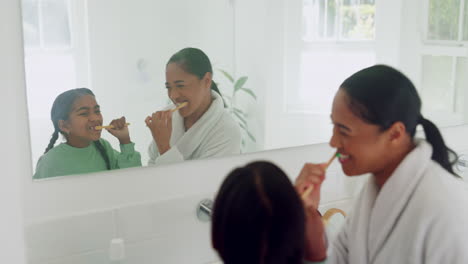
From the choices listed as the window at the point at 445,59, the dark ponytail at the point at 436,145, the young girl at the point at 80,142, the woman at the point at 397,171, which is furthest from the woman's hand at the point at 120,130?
the window at the point at 445,59

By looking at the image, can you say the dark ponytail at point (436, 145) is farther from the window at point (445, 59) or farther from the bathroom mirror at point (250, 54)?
the window at point (445, 59)

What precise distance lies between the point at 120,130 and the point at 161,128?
10 centimetres

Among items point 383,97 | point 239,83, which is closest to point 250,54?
point 239,83

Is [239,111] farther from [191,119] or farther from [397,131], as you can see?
[397,131]

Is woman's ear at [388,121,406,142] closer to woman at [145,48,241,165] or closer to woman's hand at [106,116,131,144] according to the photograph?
woman at [145,48,241,165]

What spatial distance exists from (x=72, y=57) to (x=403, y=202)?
78 cm

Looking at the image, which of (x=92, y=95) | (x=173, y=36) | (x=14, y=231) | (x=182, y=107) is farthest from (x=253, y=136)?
(x=14, y=231)

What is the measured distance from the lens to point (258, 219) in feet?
2.37

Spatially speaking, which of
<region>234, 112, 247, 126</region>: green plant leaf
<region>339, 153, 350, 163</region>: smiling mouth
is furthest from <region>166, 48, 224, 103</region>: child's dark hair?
<region>339, 153, 350, 163</region>: smiling mouth

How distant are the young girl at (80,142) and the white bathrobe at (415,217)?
58 centimetres

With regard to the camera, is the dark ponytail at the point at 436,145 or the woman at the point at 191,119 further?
the woman at the point at 191,119

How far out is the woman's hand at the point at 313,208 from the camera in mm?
967

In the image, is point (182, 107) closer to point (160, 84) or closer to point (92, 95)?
point (160, 84)

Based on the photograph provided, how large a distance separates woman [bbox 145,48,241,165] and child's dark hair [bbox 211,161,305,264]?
61cm
